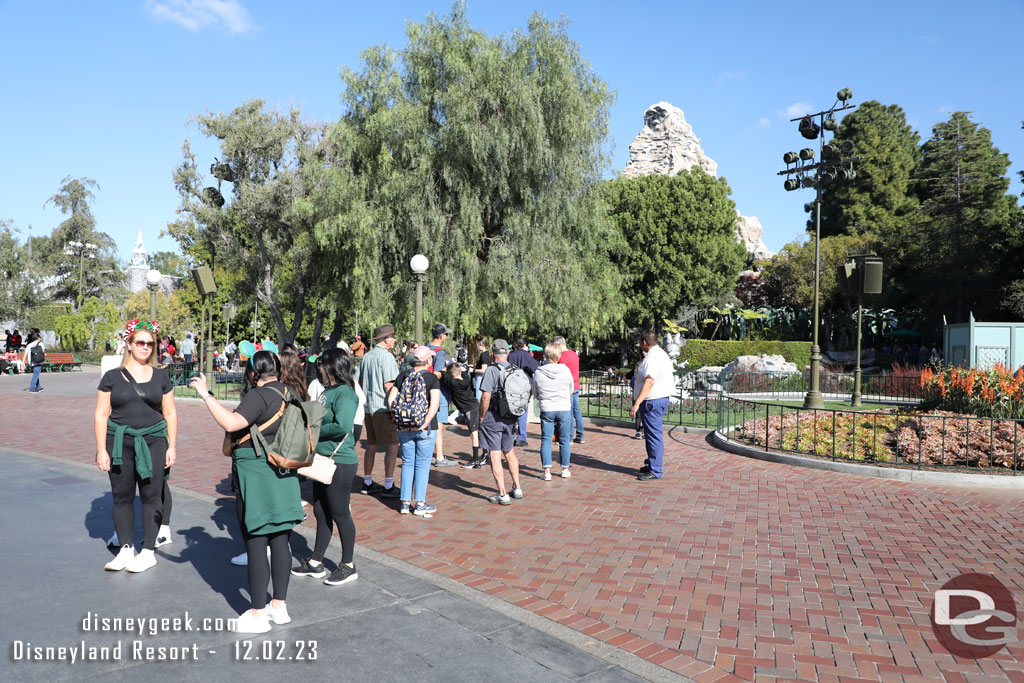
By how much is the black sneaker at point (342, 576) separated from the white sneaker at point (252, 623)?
79 centimetres

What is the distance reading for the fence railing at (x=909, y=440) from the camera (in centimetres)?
842

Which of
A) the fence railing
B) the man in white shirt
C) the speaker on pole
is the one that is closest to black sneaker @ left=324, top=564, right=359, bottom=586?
the man in white shirt

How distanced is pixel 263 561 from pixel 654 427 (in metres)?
5.21

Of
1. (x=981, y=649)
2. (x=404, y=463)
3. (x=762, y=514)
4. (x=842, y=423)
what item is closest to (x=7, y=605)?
(x=404, y=463)

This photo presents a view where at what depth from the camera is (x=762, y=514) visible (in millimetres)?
6539

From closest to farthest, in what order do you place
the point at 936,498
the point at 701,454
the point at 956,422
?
the point at 936,498
the point at 956,422
the point at 701,454

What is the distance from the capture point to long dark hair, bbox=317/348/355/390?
481cm

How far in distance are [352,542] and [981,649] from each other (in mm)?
3739

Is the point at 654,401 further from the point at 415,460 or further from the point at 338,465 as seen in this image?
the point at 338,465

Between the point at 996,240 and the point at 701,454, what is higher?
the point at 996,240

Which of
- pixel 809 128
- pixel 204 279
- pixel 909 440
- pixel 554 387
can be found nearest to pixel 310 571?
pixel 554 387

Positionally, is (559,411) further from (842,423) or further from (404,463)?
(842,423)

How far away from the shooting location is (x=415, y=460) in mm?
6180

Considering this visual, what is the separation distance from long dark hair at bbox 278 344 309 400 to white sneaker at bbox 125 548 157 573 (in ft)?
5.50
